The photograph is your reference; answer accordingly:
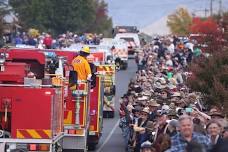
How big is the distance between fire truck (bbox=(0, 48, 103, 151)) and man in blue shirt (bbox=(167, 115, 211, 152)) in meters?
4.86

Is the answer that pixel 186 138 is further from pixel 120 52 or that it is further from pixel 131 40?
pixel 131 40

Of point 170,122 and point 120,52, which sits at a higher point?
point 120,52

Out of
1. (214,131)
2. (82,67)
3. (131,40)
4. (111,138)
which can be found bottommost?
(111,138)

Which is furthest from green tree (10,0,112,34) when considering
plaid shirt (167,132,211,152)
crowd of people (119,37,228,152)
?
plaid shirt (167,132,211,152)

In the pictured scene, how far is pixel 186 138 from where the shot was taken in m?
11.8

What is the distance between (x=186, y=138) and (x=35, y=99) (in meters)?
5.20

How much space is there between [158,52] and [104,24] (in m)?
58.8

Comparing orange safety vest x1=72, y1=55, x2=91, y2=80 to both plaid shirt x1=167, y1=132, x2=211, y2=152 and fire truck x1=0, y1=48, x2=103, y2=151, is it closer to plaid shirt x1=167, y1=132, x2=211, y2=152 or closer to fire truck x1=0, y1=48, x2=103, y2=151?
fire truck x1=0, y1=48, x2=103, y2=151

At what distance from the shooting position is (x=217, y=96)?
22984mm

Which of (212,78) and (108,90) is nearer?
(212,78)

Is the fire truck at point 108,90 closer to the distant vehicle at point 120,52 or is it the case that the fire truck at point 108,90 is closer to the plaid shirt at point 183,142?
the plaid shirt at point 183,142

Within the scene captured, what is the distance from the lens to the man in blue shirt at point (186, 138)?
11766 millimetres

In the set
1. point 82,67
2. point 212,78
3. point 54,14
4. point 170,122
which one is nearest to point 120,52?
point 54,14

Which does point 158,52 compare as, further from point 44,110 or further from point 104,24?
point 104,24
